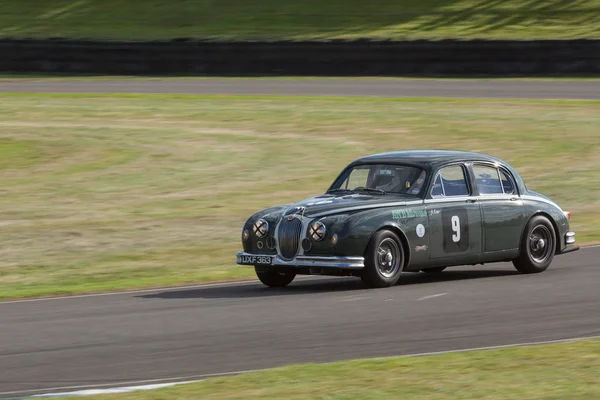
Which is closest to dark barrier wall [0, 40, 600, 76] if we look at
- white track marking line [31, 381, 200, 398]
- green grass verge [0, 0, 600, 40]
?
green grass verge [0, 0, 600, 40]

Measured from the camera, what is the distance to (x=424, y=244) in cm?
1252

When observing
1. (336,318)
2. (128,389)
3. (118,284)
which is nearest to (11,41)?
(118,284)

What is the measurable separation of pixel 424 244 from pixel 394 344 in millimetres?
3389

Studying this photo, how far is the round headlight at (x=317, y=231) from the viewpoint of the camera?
12031 millimetres

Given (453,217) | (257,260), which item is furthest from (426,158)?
(257,260)

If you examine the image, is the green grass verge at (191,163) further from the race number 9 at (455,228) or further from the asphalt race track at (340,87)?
the race number 9 at (455,228)

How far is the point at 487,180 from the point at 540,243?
90cm

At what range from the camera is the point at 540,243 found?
13695 mm

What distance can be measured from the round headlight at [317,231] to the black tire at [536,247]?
2606 mm

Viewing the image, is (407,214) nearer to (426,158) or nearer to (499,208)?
(426,158)

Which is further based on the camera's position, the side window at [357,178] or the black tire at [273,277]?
the side window at [357,178]

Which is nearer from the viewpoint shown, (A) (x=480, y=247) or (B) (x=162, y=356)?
(B) (x=162, y=356)

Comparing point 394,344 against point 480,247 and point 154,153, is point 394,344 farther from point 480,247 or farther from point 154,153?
point 154,153

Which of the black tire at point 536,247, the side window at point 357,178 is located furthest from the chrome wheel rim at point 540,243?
the side window at point 357,178
